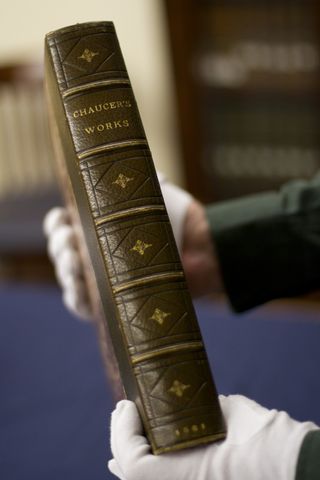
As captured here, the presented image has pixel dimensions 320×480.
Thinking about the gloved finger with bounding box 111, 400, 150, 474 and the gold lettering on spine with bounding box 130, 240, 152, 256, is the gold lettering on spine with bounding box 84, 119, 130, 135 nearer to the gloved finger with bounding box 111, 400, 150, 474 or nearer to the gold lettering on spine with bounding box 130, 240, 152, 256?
the gold lettering on spine with bounding box 130, 240, 152, 256

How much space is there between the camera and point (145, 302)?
55 centimetres

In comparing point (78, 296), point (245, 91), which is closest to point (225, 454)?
point (78, 296)

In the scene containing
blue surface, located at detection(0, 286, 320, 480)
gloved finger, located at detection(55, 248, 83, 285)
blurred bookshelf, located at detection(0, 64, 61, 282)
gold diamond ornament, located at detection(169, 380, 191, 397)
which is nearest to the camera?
gold diamond ornament, located at detection(169, 380, 191, 397)

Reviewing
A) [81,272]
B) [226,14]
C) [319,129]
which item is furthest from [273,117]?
[81,272]

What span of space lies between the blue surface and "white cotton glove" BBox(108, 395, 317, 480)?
0.52 ft

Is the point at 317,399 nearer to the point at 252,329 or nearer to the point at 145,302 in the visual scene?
the point at 252,329

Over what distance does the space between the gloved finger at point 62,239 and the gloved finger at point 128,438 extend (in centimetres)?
38

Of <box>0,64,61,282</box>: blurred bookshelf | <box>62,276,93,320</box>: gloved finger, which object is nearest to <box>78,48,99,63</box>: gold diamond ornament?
<box>62,276,93,320</box>: gloved finger

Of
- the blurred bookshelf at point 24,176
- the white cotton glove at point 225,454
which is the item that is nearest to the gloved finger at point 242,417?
the white cotton glove at point 225,454

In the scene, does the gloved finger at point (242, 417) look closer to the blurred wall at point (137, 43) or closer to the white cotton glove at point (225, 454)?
the white cotton glove at point (225, 454)

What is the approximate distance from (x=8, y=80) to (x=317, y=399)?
1.82 metres

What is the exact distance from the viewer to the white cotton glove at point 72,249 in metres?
0.90

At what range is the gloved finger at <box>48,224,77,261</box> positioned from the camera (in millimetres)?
929

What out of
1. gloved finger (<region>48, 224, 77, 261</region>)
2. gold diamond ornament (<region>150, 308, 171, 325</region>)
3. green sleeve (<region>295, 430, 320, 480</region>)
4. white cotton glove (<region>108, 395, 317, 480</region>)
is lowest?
green sleeve (<region>295, 430, 320, 480</region>)
